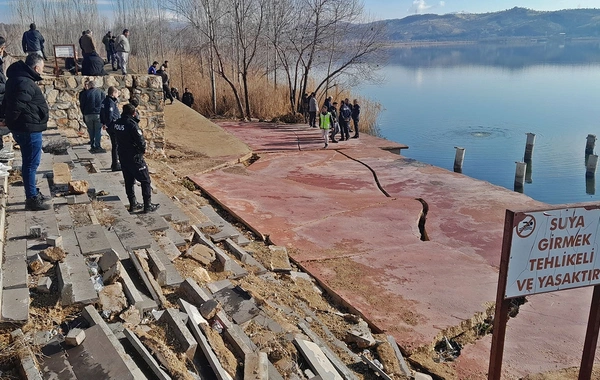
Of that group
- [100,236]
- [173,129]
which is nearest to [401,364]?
[100,236]

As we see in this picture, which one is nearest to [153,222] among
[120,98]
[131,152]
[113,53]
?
[131,152]

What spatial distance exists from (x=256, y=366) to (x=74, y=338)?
1.31 meters

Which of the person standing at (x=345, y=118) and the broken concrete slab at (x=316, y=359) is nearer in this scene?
the broken concrete slab at (x=316, y=359)

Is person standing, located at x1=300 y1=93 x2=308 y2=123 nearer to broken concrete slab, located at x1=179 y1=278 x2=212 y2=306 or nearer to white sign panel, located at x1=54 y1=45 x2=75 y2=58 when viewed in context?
white sign panel, located at x1=54 y1=45 x2=75 y2=58

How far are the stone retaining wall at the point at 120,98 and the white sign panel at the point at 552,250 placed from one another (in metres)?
10.3

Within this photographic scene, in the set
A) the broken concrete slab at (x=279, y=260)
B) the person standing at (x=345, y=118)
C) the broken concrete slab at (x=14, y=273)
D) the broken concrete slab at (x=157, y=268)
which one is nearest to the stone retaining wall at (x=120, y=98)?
the broken concrete slab at (x=279, y=260)

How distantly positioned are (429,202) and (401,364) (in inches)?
264

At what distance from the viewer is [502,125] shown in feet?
99.5

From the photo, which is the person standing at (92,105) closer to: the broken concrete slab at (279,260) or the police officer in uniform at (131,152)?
the police officer in uniform at (131,152)

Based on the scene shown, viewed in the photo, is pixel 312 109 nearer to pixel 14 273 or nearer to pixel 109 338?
pixel 14 273

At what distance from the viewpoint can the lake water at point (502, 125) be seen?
20.6m

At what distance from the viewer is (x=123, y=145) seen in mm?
6977

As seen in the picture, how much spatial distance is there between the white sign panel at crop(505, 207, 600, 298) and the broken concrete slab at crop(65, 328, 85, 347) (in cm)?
297

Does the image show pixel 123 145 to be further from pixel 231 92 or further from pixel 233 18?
pixel 233 18
